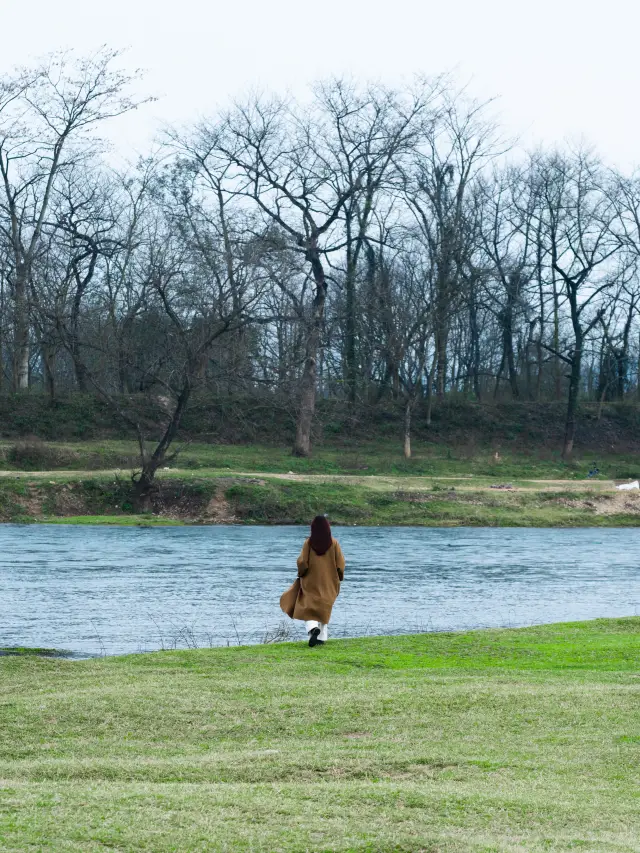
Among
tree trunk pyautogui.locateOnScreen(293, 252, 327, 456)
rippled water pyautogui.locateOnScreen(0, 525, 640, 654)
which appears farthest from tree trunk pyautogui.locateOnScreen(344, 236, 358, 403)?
rippled water pyautogui.locateOnScreen(0, 525, 640, 654)

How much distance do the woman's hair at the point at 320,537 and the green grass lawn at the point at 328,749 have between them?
4.28 ft

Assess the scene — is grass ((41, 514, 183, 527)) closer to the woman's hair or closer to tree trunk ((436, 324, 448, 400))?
the woman's hair

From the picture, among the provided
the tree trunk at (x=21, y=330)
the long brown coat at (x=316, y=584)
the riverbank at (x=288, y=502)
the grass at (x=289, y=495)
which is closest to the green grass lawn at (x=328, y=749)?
the long brown coat at (x=316, y=584)

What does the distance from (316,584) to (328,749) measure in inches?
234

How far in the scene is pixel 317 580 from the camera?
1439cm

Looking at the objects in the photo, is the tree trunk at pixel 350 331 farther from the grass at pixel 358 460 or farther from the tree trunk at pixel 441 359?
the tree trunk at pixel 441 359

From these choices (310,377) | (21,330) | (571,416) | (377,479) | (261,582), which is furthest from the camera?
(571,416)

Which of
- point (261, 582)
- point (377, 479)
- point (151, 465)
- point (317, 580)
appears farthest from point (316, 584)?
point (377, 479)

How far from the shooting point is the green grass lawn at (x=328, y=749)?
5840 millimetres

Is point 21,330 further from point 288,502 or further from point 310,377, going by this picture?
point 288,502

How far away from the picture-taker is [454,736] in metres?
9.05

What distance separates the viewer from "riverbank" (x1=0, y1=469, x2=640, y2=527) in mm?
38781

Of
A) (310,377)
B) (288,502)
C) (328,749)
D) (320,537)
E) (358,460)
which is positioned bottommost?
(328,749)

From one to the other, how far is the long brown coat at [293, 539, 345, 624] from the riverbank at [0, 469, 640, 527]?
2409cm
